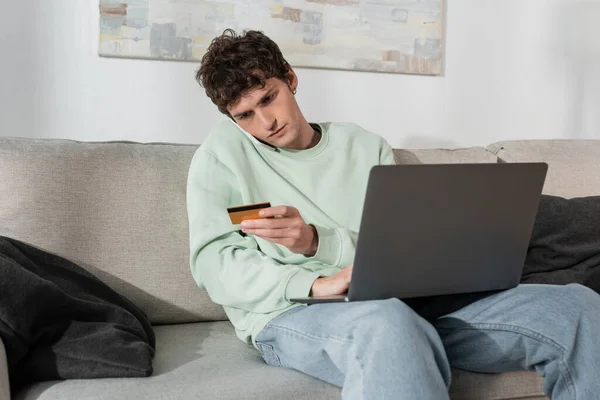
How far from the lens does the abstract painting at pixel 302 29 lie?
216 cm

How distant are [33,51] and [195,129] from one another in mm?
523

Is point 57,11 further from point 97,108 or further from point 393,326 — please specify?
point 393,326

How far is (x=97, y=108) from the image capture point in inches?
85.4

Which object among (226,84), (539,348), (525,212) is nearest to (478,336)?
(539,348)

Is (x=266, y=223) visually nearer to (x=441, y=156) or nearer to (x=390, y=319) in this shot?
(x=390, y=319)

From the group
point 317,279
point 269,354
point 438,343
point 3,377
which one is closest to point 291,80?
point 317,279

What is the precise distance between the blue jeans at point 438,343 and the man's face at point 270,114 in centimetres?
43

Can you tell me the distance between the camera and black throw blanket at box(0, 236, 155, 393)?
1.27 m

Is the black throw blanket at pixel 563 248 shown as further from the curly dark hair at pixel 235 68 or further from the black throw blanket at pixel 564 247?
the curly dark hair at pixel 235 68

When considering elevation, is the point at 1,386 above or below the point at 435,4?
below

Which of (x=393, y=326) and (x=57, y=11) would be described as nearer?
(x=393, y=326)

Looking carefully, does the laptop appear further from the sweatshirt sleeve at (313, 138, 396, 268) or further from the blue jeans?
the sweatshirt sleeve at (313, 138, 396, 268)

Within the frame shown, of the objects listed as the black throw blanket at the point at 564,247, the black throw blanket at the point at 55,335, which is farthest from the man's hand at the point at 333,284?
the black throw blanket at the point at 564,247

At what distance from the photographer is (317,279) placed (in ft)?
4.52
